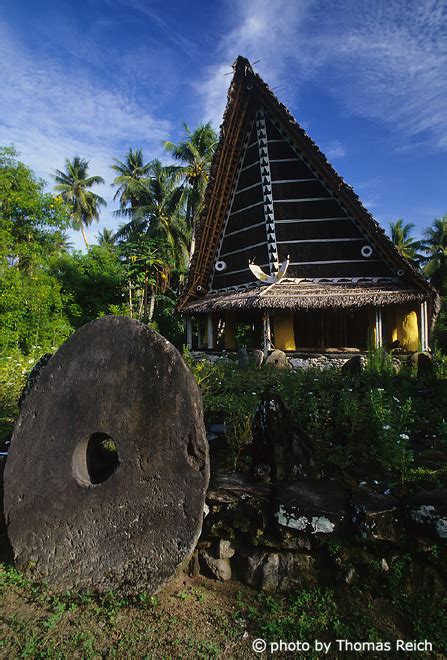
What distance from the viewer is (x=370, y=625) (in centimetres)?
216

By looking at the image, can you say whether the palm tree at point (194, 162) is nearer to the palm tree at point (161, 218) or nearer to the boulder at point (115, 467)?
the palm tree at point (161, 218)

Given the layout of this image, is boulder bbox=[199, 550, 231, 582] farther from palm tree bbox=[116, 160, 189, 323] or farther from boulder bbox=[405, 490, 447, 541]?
palm tree bbox=[116, 160, 189, 323]

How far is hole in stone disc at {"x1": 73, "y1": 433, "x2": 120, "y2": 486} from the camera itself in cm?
281

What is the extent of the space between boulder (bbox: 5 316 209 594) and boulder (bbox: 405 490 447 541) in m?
1.34

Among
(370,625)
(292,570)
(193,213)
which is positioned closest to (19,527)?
(292,570)

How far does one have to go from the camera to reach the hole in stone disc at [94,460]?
281 centimetres

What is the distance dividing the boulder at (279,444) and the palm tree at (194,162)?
938 inches

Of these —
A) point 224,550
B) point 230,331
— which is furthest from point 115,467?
point 230,331

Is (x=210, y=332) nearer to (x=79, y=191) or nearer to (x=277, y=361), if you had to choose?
Result: (x=277, y=361)

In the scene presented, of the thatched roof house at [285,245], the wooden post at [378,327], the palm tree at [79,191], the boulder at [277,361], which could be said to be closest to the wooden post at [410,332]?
the thatched roof house at [285,245]

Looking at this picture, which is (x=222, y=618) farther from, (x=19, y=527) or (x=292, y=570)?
(x=19, y=527)

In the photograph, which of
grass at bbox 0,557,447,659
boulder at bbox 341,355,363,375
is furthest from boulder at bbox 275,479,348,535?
boulder at bbox 341,355,363,375

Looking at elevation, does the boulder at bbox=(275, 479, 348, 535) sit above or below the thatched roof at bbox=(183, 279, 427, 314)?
below

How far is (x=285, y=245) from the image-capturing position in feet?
40.9
